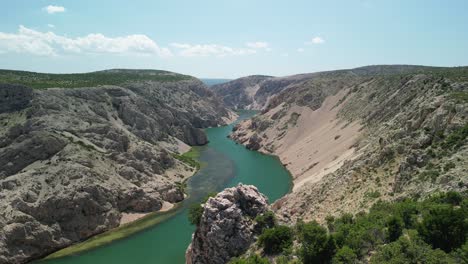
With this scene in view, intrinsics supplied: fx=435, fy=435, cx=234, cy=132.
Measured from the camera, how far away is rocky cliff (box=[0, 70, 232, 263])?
196ft

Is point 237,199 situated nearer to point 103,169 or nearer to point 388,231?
point 388,231

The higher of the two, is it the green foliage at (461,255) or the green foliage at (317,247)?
the green foliage at (461,255)

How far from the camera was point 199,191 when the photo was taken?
8431 cm

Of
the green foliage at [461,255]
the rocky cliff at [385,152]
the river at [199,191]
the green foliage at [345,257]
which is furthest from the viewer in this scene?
the river at [199,191]

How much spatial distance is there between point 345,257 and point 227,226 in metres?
13.9

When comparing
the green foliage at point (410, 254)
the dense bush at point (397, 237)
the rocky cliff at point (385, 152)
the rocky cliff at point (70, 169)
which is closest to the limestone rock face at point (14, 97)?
the rocky cliff at point (70, 169)

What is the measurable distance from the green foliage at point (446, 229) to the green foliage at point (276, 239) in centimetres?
1155

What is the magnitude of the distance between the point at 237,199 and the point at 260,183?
43737 mm

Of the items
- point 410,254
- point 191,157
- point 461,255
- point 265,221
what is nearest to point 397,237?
point 410,254

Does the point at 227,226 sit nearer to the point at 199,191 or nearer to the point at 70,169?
the point at 70,169

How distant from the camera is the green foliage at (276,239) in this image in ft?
123

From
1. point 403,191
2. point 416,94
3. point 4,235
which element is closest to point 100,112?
point 4,235

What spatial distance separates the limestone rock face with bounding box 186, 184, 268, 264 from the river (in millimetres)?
11103

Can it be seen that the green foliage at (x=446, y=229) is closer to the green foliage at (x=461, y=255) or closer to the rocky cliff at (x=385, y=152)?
the green foliage at (x=461, y=255)
